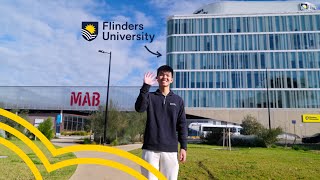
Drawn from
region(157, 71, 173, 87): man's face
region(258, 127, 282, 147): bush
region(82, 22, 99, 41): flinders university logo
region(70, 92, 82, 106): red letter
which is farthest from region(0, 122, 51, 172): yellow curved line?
region(70, 92, 82, 106): red letter

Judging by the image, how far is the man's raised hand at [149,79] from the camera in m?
3.40

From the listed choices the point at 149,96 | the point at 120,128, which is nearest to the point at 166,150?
the point at 149,96

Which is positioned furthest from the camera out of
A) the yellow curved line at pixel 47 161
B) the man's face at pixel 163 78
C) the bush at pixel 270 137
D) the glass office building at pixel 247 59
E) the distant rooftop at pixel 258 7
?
the distant rooftop at pixel 258 7

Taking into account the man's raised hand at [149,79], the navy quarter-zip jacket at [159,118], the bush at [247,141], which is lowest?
the bush at [247,141]

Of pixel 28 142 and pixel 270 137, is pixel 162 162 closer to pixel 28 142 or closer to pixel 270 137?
pixel 28 142

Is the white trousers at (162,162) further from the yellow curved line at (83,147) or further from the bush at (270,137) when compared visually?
the bush at (270,137)

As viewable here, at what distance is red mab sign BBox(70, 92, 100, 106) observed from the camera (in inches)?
1567

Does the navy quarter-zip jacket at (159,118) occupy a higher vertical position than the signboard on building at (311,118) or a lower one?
lower

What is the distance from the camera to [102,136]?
24.9 meters

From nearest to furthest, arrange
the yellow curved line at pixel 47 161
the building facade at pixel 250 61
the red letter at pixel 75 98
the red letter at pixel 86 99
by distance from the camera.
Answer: the yellow curved line at pixel 47 161
the red letter at pixel 86 99
the red letter at pixel 75 98
the building facade at pixel 250 61

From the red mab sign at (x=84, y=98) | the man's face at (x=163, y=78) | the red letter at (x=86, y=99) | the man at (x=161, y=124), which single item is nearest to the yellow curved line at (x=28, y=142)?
the man at (x=161, y=124)

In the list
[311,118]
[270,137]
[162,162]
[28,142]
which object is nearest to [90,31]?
[28,142]

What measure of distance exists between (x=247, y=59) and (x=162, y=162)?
50.6 meters

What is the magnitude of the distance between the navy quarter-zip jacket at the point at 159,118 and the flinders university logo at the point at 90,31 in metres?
10.6
